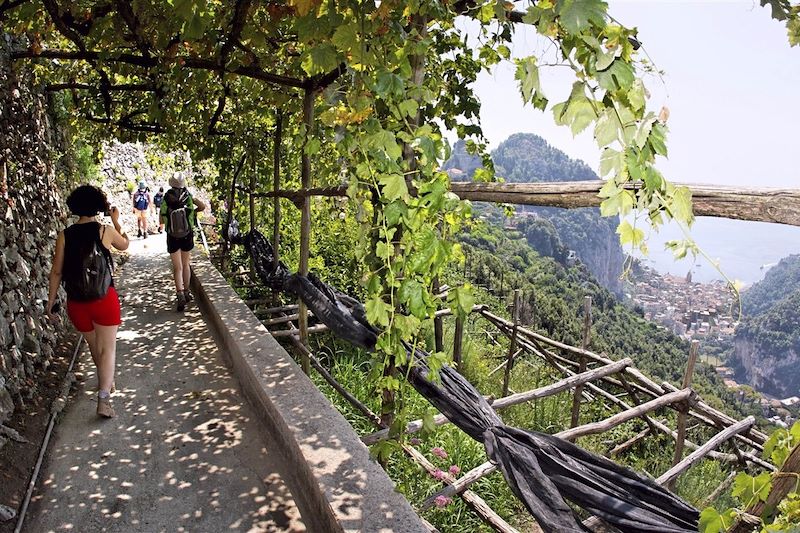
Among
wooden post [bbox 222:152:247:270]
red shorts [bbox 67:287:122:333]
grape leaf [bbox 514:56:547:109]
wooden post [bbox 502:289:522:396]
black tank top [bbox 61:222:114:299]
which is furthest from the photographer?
wooden post [bbox 502:289:522:396]

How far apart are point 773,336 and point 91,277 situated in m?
48.3

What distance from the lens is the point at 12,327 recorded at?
152 inches

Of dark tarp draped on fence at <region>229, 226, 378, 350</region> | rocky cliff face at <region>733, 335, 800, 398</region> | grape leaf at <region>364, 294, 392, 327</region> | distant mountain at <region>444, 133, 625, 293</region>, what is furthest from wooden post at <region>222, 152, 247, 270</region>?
distant mountain at <region>444, 133, 625, 293</region>

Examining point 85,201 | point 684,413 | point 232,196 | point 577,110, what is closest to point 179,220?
point 85,201

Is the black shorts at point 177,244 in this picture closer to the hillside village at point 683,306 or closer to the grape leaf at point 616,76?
the grape leaf at point 616,76

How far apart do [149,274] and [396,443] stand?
710cm

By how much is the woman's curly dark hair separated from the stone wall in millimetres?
1182

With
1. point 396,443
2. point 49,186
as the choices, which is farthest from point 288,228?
point 396,443

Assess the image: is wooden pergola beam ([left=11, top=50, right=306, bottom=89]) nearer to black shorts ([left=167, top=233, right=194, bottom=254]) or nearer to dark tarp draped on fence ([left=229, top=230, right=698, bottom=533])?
black shorts ([left=167, top=233, right=194, bottom=254])

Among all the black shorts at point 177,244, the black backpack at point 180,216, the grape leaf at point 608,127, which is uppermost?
the grape leaf at point 608,127

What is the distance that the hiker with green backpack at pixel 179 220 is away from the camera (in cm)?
547

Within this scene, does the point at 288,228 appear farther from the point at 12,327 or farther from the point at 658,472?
the point at 658,472

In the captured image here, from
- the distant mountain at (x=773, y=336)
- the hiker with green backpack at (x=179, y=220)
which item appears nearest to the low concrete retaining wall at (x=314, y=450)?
the hiker with green backpack at (x=179, y=220)

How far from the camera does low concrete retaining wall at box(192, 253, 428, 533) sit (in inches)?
78.1
